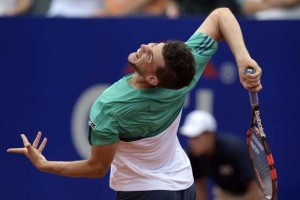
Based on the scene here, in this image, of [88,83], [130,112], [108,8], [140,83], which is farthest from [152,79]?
[108,8]

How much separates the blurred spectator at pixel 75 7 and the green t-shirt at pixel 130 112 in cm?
434

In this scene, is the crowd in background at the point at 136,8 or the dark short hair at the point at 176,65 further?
the crowd in background at the point at 136,8

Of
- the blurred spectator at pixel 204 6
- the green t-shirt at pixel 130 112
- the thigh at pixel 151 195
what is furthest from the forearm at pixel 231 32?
the blurred spectator at pixel 204 6

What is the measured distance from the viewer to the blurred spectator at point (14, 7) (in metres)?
8.87

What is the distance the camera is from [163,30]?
7996mm

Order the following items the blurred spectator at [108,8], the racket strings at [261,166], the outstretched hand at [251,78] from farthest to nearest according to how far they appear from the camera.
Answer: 1. the blurred spectator at [108,8]
2. the racket strings at [261,166]
3. the outstretched hand at [251,78]

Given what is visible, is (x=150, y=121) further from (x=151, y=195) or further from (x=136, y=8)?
(x=136, y=8)

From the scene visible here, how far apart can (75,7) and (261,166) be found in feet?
14.3

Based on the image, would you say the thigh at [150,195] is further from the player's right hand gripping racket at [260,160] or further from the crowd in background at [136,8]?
the crowd in background at [136,8]

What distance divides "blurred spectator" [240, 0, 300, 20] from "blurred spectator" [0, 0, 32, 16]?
223 cm

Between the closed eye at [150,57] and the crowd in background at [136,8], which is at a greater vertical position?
the crowd in background at [136,8]

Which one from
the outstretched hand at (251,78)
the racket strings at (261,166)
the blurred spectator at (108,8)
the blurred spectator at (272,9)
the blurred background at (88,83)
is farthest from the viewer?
the blurred spectator at (108,8)

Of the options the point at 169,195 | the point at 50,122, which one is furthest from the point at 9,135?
the point at 169,195

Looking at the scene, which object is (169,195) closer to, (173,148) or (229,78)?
(173,148)
